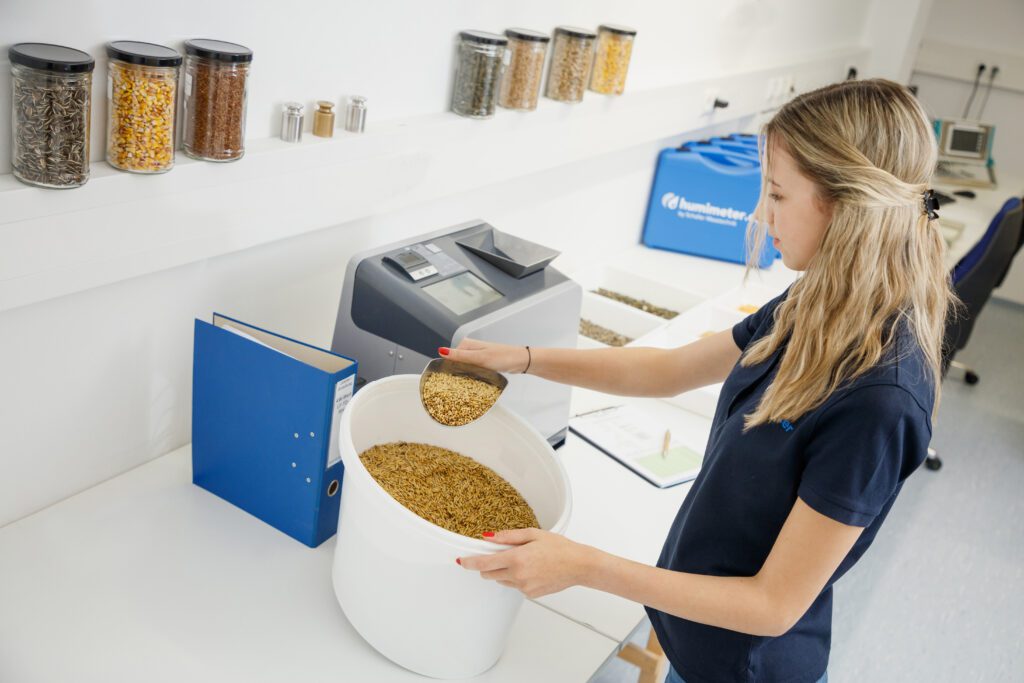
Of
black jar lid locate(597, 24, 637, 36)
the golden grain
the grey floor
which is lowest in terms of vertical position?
the grey floor

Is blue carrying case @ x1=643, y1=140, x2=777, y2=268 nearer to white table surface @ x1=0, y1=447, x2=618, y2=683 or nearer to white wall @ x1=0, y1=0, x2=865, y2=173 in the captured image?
white wall @ x1=0, y1=0, x2=865, y2=173

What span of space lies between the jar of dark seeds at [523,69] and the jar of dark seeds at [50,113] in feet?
3.41

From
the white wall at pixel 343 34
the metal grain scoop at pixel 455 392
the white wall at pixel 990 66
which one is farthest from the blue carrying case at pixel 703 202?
the white wall at pixel 990 66

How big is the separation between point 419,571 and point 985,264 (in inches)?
116

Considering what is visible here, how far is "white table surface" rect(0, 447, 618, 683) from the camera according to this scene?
4.07ft

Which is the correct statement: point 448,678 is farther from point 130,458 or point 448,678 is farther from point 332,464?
point 130,458

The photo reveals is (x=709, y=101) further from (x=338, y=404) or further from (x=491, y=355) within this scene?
(x=338, y=404)

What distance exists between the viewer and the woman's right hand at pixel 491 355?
1.52 metres

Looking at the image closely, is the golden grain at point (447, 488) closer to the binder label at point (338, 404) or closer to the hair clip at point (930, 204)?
the binder label at point (338, 404)

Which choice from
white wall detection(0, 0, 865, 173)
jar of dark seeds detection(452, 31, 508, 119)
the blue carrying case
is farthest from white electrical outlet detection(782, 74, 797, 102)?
jar of dark seeds detection(452, 31, 508, 119)

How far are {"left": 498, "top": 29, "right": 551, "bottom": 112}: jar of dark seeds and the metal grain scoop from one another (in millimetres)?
832

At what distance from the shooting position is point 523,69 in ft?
6.77

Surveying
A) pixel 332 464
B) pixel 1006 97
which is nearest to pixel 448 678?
pixel 332 464

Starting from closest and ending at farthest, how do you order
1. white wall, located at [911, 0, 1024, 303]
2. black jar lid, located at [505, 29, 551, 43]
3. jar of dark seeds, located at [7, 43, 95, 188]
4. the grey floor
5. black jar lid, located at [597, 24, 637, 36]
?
jar of dark seeds, located at [7, 43, 95, 188] → black jar lid, located at [505, 29, 551, 43] → black jar lid, located at [597, 24, 637, 36] → the grey floor → white wall, located at [911, 0, 1024, 303]
